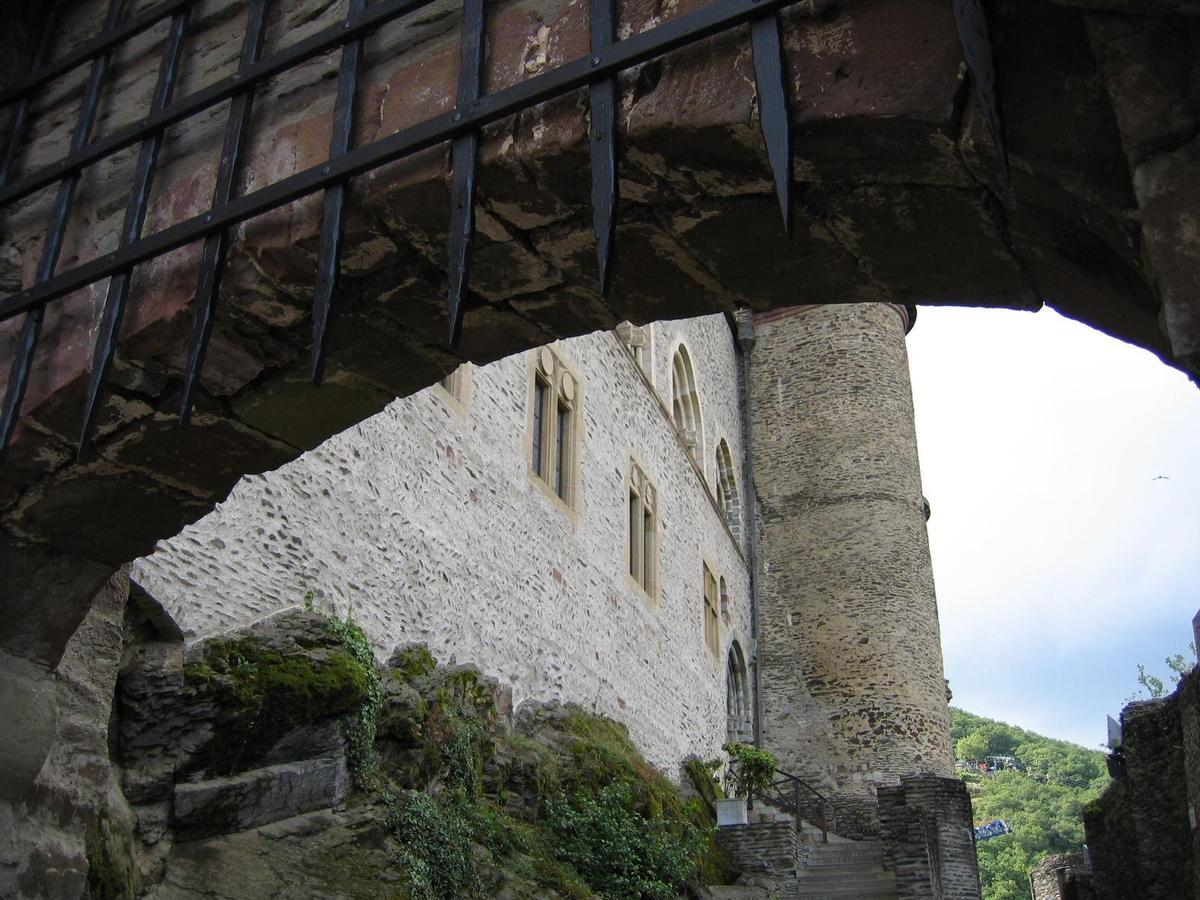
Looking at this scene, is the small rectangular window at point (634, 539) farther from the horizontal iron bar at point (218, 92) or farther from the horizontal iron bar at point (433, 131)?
the horizontal iron bar at point (433, 131)

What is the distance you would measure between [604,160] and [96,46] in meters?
2.18

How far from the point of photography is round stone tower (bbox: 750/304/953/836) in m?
20.2

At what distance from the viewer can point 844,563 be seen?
21.7 metres

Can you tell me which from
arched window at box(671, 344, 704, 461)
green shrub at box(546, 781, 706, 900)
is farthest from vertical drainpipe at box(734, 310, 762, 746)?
green shrub at box(546, 781, 706, 900)

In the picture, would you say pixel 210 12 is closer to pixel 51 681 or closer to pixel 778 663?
pixel 51 681

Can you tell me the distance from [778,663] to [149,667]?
16924 millimetres

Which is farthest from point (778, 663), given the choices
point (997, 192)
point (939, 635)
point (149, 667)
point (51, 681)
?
point (997, 192)

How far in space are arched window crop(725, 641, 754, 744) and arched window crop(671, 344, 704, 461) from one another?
3.55m

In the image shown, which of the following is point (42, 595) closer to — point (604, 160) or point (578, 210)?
point (578, 210)

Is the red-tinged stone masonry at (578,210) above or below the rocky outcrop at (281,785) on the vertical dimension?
above

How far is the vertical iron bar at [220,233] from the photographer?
3.08 meters

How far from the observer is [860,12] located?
7.80ft

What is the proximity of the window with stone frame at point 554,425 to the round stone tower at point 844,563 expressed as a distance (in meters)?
9.82

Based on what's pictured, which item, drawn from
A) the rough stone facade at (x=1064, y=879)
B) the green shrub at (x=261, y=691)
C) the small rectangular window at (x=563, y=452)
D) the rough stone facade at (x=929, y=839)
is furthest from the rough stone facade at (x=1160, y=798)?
the green shrub at (x=261, y=691)
